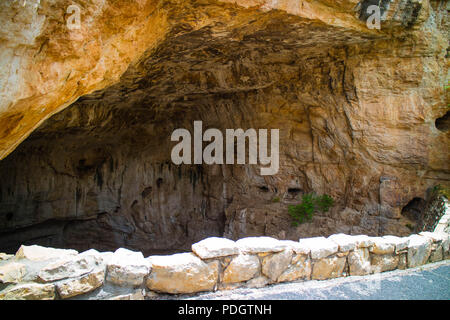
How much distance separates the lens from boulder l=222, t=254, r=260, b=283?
10.6 feet

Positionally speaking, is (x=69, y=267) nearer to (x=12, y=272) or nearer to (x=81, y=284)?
(x=81, y=284)

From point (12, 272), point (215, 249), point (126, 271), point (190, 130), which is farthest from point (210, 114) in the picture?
point (12, 272)

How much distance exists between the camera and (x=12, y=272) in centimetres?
272

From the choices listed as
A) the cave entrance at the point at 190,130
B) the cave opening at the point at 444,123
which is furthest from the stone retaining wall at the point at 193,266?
the cave opening at the point at 444,123

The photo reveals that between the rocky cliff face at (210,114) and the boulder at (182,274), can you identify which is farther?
the rocky cliff face at (210,114)

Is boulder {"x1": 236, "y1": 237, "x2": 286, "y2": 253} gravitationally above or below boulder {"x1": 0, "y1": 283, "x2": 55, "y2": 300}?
above

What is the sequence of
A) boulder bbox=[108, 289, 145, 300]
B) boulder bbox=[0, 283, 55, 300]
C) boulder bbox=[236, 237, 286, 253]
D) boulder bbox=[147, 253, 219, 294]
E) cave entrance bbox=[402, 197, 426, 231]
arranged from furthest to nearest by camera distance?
cave entrance bbox=[402, 197, 426, 231], boulder bbox=[236, 237, 286, 253], boulder bbox=[147, 253, 219, 294], boulder bbox=[108, 289, 145, 300], boulder bbox=[0, 283, 55, 300]

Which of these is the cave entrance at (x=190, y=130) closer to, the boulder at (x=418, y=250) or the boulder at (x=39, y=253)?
the boulder at (x=418, y=250)

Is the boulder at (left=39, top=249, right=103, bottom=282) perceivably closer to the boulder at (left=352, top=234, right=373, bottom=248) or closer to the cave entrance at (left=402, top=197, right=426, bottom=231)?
the boulder at (left=352, top=234, right=373, bottom=248)

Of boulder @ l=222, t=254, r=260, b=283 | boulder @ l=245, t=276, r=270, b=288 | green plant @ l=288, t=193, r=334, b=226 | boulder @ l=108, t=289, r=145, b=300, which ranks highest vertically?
boulder @ l=222, t=254, r=260, b=283

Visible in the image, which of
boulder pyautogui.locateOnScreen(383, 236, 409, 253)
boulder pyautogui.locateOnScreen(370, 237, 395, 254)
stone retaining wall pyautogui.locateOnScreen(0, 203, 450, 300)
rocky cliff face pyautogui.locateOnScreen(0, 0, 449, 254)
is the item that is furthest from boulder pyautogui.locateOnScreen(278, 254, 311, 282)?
rocky cliff face pyautogui.locateOnScreen(0, 0, 449, 254)

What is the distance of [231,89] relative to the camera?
8367 mm

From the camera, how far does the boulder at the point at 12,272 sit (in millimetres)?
2652
